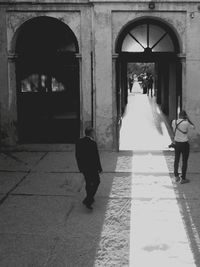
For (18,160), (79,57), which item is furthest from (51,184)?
(79,57)

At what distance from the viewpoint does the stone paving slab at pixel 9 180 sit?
9.94 meters

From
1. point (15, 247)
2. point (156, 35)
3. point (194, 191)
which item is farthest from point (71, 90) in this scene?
point (15, 247)

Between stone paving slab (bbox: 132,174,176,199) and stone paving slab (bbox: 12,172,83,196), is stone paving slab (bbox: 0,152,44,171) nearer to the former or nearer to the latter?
stone paving slab (bbox: 12,172,83,196)

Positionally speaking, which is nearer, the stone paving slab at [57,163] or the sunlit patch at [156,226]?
the sunlit patch at [156,226]

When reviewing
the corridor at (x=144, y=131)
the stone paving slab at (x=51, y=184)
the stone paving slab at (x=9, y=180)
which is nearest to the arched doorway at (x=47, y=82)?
the corridor at (x=144, y=131)

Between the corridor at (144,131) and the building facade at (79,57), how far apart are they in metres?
1.18

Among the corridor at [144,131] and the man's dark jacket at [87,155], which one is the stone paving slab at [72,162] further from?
the man's dark jacket at [87,155]

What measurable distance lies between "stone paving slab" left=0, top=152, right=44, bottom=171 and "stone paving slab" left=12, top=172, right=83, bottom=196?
2.81 ft

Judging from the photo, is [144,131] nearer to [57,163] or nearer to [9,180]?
A: [57,163]

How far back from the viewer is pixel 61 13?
1368 centimetres

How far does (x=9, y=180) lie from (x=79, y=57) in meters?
4.84

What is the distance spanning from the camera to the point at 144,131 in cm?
1750

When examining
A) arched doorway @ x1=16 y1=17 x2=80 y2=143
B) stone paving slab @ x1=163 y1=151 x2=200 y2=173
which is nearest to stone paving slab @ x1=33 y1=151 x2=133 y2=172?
stone paving slab @ x1=163 y1=151 x2=200 y2=173

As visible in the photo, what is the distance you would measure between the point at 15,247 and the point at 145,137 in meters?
10.1
